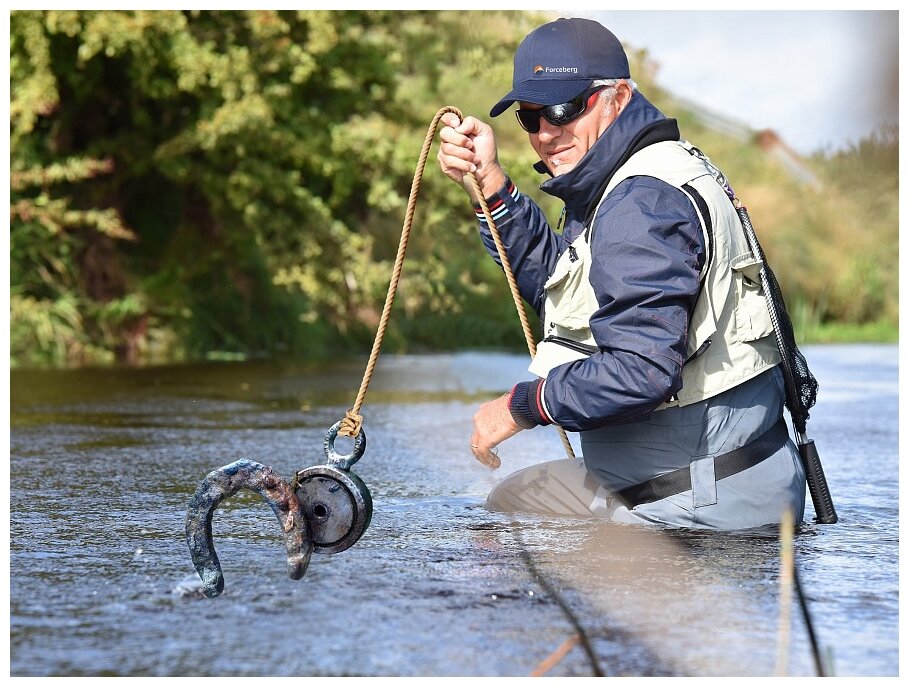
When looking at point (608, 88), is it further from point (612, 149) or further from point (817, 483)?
point (817, 483)

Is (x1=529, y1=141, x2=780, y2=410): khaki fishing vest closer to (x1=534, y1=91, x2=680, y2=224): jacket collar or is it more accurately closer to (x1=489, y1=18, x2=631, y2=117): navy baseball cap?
(x1=534, y1=91, x2=680, y2=224): jacket collar

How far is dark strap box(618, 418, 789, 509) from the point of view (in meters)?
3.71

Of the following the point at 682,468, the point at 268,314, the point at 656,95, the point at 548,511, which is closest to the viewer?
the point at 682,468

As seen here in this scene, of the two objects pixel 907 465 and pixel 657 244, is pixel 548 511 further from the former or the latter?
pixel 907 465

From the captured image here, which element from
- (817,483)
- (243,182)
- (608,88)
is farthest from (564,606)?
(243,182)

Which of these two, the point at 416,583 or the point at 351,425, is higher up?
the point at 351,425

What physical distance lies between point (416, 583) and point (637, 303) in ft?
2.99

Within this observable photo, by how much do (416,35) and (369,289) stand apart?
277 centimetres

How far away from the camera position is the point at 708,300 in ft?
11.7

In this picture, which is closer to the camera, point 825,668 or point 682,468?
point 825,668

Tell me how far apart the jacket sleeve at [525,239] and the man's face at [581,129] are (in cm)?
44

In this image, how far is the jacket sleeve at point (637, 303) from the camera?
3416mm

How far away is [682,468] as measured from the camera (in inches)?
147
